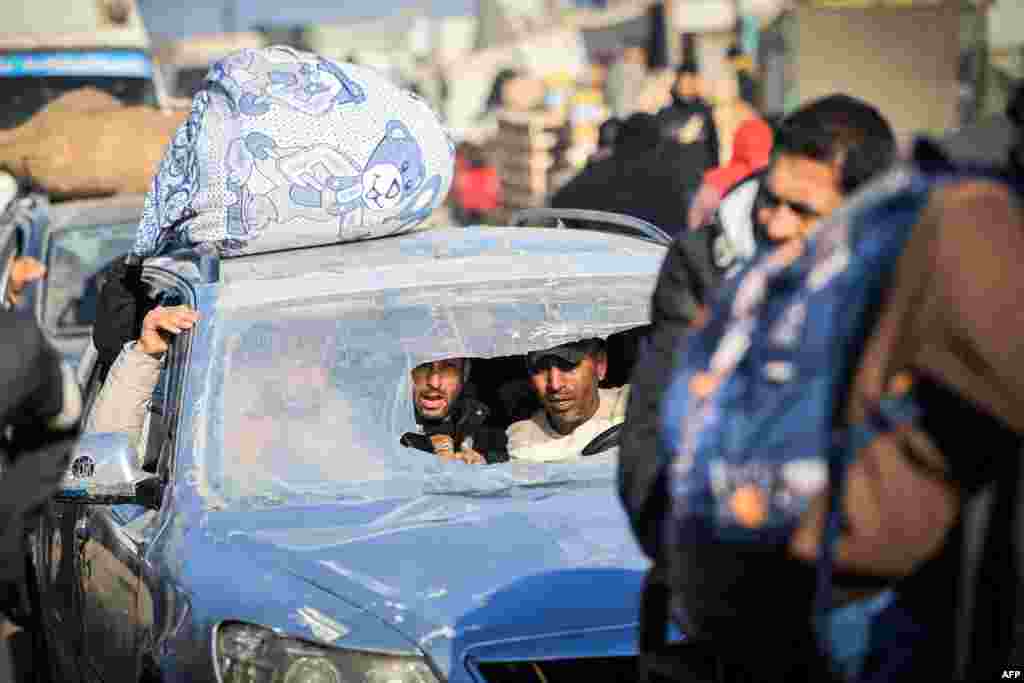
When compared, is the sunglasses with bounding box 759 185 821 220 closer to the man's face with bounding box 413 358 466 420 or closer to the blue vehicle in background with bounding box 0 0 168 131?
the man's face with bounding box 413 358 466 420

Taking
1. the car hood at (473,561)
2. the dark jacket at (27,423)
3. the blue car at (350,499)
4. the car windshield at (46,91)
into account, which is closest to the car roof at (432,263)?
the blue car at (350,499)

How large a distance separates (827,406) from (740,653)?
491 mm

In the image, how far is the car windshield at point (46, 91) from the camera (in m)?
15.1

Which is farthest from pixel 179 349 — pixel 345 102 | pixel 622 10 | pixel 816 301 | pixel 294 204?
pixel 622 10

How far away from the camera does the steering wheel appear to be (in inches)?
193

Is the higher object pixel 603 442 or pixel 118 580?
pixel 603 442

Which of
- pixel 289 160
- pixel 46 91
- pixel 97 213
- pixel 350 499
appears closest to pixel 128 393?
pixel 289 160

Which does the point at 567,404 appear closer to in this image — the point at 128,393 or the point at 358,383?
the point at 358,383

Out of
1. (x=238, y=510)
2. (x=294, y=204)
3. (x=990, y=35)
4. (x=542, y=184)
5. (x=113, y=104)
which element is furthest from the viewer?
(x=990, y=35)

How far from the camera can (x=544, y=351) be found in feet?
16.5

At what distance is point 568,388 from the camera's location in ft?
16.7

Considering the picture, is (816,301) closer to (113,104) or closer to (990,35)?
(113,104)

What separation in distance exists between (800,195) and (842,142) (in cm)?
11

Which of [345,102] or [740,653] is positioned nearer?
[740,653]
